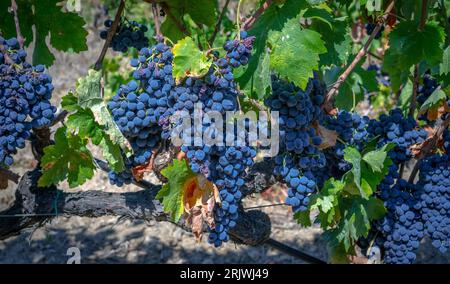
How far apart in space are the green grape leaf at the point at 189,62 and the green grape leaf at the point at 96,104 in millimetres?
267

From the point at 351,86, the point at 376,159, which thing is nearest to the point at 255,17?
the point at 376,159

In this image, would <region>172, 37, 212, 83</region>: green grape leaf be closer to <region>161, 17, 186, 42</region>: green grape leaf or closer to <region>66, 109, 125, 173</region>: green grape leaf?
<region>66, 109, 125, 173</region>: green grape leaf

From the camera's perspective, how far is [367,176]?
2211 mm

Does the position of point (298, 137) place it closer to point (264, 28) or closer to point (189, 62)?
point (264, 28)

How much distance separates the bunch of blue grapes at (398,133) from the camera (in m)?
2.38

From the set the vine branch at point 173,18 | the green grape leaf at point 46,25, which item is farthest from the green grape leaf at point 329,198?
the green grape leaf at point 46,25

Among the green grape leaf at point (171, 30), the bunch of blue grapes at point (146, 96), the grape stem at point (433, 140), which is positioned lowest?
the grape stem at point (433, 140)

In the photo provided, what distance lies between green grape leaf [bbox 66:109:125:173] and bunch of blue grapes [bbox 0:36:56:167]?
0.12 metres

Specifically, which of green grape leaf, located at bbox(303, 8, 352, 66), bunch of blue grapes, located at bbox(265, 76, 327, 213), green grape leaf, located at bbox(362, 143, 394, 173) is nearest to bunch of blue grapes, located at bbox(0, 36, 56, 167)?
bunch of blue grapes, located at bbox(265, 76, 327, 213)

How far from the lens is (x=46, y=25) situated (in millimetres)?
2205

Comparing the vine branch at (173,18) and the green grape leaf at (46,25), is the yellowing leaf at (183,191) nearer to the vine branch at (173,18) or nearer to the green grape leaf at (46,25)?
the vine branch at (173,18)

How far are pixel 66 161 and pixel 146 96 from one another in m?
0.40
